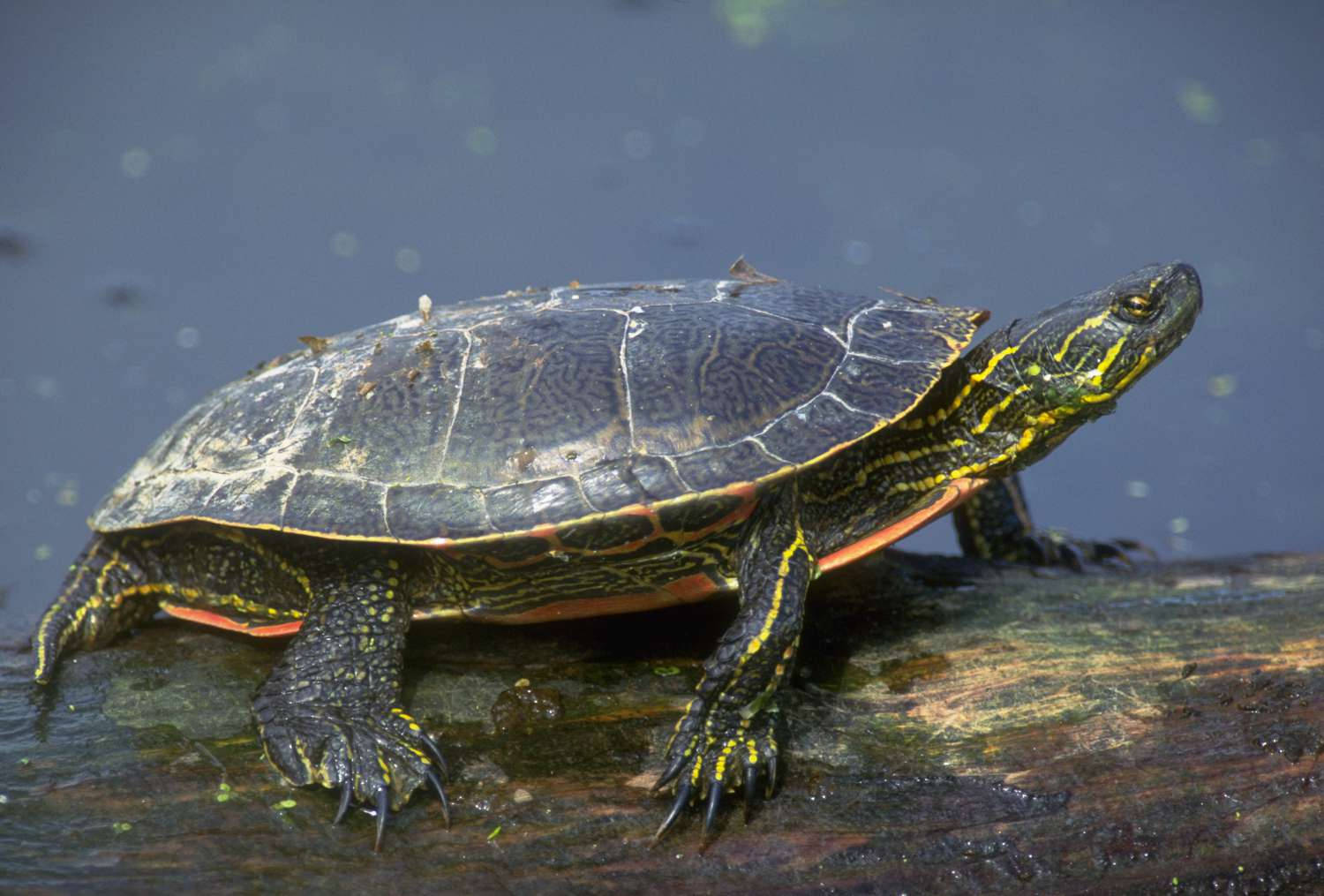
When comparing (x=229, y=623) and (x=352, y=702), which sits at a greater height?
(x=229, y=623)

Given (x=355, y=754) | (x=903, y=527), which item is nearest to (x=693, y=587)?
(x=903, y=527)

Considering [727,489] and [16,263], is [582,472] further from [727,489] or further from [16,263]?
[16,263]

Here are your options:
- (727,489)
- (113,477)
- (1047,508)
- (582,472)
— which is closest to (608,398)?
(582,472)

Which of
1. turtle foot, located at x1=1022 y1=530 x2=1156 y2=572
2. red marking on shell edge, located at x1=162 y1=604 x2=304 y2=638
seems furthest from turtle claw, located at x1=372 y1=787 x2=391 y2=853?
turtle foot, located at x1=1022 y1=530 x2=1156 y2=572

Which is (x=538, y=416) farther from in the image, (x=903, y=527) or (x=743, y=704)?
(x=903, y=527)

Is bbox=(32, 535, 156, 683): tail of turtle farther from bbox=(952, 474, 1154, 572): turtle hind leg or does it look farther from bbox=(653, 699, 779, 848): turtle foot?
bbox=(952, 474, 1154, 572): turtle hind leg

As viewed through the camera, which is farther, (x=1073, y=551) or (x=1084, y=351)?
(x=1073, y=551)
